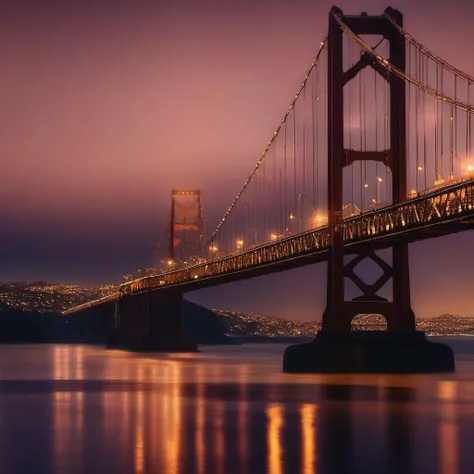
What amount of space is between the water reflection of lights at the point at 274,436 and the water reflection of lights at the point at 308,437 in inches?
18.4

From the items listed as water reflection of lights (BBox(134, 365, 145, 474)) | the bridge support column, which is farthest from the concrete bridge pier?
water reflection of lights (BBox(134, 365, 145, 474))

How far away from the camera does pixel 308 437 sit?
28.6m

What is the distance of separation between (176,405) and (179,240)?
87.9m

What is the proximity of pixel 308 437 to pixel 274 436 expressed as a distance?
0.73 m

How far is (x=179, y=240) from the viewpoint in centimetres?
12675

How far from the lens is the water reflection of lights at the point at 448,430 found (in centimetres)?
2434

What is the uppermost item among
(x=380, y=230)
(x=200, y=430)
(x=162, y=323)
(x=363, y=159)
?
Answer: (x=363, y=159)

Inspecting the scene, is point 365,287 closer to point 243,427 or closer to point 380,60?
point 380,60

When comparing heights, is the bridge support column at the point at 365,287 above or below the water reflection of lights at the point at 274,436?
above

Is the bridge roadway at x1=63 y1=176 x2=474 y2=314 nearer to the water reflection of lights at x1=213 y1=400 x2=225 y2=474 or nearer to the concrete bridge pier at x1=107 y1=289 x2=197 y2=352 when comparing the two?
the water reflection of lights at x1=213 y1=400 x2=225 y2=474

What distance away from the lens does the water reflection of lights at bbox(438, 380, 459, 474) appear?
24.3 meters

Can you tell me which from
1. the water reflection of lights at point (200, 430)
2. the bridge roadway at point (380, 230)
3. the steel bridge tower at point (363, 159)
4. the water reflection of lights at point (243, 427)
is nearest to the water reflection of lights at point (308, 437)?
the water reflection of lights at point (243, 427)

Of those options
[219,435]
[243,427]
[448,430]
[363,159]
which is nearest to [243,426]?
[243,427]

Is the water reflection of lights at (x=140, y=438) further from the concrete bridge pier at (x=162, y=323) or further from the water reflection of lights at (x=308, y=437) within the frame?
the concrete bridge pier at (x=162, y=323)
